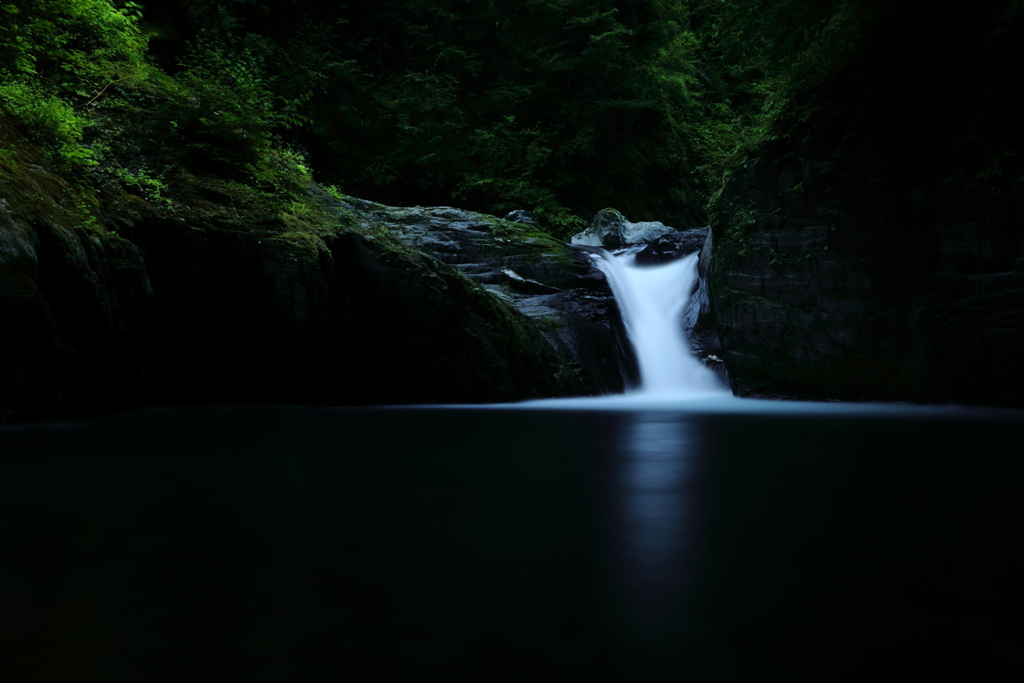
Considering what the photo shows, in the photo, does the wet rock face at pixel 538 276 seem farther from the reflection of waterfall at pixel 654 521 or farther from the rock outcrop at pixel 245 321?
the reflection of waterfall at pixel 654 521

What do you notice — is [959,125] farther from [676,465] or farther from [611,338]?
[676,465]

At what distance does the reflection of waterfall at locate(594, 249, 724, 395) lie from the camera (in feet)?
37.1

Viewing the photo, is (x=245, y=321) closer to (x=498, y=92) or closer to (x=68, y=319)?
(x=68, y=319)

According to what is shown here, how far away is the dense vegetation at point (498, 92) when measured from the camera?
8.47m

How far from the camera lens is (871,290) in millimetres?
9227

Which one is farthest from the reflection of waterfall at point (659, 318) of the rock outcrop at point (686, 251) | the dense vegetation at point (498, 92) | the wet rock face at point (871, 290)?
the dense vegetation at point (498, 92)

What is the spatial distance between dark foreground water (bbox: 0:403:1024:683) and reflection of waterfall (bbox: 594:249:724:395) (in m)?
6.65

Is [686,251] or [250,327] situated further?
[686,251]

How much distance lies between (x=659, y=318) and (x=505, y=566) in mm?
10506

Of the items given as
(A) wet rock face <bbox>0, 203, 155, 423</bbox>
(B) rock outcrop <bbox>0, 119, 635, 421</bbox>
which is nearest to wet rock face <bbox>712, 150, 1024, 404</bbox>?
(B) rock outcrop <bbox>0, 119, 635, 421</bbox>

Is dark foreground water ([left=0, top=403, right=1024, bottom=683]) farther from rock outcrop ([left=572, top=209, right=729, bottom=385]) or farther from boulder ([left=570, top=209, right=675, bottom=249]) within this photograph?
boulder ([left=570, top=209, right=675, bottom=249])

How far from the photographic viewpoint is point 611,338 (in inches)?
447

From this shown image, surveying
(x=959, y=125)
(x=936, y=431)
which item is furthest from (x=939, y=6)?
(x=936, y=431)

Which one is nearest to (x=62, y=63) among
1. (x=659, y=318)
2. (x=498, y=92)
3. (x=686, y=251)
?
(x=659, y=318)
